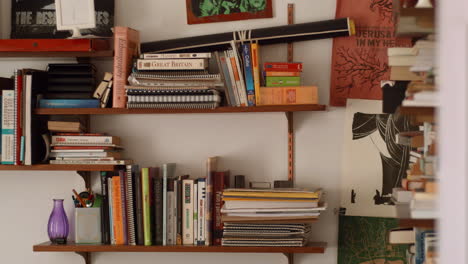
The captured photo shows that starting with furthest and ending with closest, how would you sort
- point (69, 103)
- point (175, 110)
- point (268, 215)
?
point (69, 103), point (175, 110), point (268, 215)

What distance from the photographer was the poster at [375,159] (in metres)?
3.03

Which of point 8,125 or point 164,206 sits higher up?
point 8,125

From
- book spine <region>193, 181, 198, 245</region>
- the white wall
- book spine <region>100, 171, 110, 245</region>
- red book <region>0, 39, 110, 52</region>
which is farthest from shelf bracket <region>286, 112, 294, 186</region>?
red book <region>0, 39, 110, 52</region>

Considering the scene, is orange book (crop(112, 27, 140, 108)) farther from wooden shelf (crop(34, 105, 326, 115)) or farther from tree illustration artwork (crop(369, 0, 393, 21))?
tree illustration artwork (crop(369, 0, 393, 21))

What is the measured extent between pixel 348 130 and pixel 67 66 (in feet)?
3.84

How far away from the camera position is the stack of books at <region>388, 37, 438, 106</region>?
6.15 ft

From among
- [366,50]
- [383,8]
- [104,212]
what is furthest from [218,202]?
[383,8]

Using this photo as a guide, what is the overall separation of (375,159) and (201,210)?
722mm

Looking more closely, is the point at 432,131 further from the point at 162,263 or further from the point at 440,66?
the point at 162,263

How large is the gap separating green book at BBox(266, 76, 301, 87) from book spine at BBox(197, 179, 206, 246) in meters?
0.47

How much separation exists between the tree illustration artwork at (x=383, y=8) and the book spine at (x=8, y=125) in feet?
4.87

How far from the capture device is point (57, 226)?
10.2 ft

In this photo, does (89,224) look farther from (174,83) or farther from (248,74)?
(248,74)

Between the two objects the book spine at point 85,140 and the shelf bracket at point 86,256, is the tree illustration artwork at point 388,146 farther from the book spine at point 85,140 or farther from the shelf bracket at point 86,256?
the shelf bracket at point 86,256
